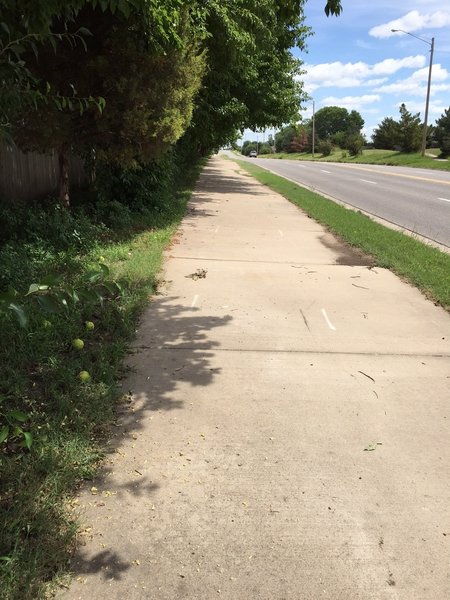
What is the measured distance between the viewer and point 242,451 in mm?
3180

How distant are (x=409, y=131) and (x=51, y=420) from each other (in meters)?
68.2

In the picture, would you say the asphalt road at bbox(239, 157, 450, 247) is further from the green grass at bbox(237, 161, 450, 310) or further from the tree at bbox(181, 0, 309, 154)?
the tree at bbox(181, 0, 309, 154)

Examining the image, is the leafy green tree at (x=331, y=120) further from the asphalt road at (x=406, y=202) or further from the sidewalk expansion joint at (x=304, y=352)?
the sidewalk expansion joint at (x=304, y=352)

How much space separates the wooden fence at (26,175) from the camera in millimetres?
8367

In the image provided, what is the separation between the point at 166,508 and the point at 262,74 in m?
18.0

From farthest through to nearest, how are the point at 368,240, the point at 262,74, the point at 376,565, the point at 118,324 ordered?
the point at 262,74, the point at 368,240, the point at 118,324, the point at 376,565

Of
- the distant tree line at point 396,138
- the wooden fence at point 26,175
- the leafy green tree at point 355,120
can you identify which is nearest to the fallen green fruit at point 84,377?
the wooden fence at point 26,175

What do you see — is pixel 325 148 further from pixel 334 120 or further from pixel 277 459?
pixel 277 459

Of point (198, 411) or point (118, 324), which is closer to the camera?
point (198, 411)

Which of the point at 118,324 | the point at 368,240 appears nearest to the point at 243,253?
the point at 368,240

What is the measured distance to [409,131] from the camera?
63969 millimetres

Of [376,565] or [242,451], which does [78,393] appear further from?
[376,565]

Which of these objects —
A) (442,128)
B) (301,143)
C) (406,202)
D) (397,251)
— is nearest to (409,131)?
(442,128)

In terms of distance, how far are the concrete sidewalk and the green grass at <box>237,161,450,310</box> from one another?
721mm
